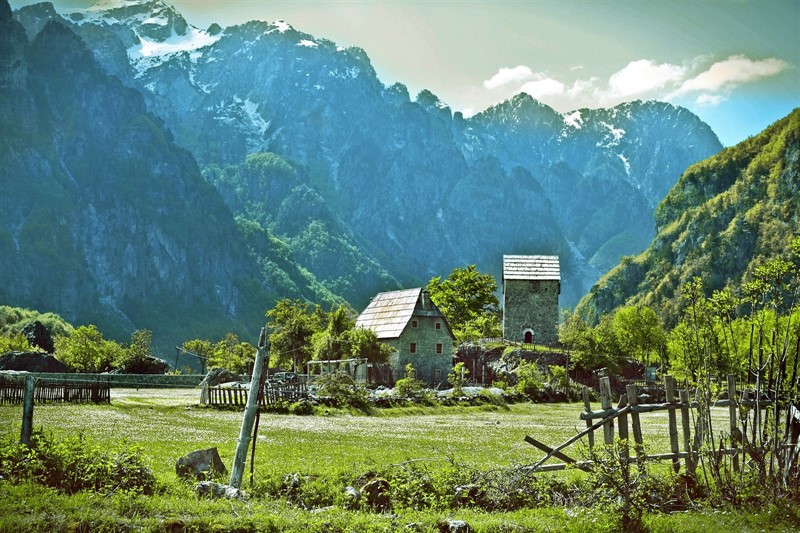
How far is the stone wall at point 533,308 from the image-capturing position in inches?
3846

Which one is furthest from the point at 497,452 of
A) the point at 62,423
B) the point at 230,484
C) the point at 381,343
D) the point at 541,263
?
the point at 541,263

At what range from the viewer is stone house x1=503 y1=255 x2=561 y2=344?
97500 mm

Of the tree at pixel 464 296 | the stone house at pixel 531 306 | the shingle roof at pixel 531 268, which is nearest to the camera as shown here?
the stone house at pixel 531 306

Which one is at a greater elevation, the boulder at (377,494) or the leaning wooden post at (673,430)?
the leaning wooden post at (673,430)

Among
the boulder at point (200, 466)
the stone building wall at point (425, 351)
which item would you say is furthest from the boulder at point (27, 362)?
the boulder at point (200, 466)

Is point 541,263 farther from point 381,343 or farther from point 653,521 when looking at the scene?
point 653,521

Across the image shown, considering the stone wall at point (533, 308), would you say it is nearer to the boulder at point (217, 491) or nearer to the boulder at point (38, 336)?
the boulder at point (38, 336)

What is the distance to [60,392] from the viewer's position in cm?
4469

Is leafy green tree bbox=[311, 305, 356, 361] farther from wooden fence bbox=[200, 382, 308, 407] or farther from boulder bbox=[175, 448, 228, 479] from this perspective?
boulder bbox=[175, 448, 228, 479]

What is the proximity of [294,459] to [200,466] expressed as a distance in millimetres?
4078

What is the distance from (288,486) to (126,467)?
3157 mm

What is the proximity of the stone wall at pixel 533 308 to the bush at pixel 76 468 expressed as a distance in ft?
274

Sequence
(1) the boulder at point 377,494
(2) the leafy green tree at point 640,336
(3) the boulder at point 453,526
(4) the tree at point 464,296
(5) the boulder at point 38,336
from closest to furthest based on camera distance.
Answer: (3) the boulder at point 453,526 < (1) the boulder at point 377,494 < (2) the leafy green tree at point 640,336 < (5) the boulder at point 38,336 < (4) the tree at point 464,296

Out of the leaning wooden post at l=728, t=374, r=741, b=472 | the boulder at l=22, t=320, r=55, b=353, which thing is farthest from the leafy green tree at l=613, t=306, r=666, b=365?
the leaning wooden post at l=728, t=374, r=741, b=472
